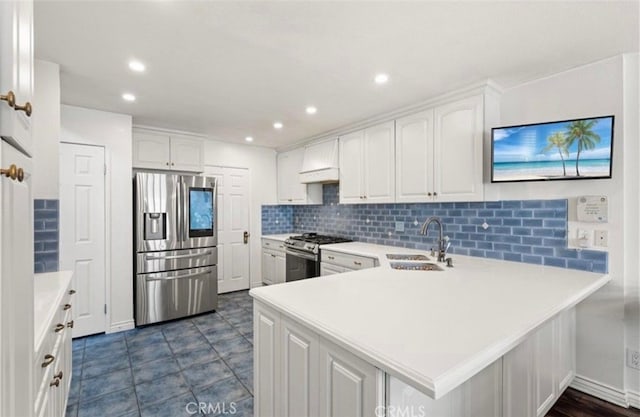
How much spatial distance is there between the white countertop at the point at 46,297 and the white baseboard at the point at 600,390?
10.3 feet

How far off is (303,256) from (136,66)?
8.43 feet

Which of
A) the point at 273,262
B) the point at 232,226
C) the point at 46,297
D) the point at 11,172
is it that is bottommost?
the point at 273,262

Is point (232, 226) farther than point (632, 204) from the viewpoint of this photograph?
Yes

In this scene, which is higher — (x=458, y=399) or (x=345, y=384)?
(x=345, y=384)

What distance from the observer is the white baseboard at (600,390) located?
1974 millimetres

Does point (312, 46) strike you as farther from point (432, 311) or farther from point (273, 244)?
point (273, 244)

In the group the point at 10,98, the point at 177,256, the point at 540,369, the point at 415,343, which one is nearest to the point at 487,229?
the point at 540,369

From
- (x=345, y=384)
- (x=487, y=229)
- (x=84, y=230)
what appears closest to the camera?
(x=345, y=384)

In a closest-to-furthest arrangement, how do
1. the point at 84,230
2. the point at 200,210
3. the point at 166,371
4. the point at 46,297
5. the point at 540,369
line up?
the point at 46,297, the point at 540,369, the point at 166,371, the point at 84,230, the point at 200,210

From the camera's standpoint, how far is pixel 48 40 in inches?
69.3

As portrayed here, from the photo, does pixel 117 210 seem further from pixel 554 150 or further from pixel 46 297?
pixel 554 150

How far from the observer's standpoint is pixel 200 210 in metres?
3.64

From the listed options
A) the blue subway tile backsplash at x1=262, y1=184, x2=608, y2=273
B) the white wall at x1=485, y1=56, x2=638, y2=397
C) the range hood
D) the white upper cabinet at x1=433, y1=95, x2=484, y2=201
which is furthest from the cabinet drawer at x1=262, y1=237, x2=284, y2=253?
the white wall at x1=485, y1=56, x2=638, y2=397

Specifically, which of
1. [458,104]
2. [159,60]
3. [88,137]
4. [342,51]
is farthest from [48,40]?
[458,104]
